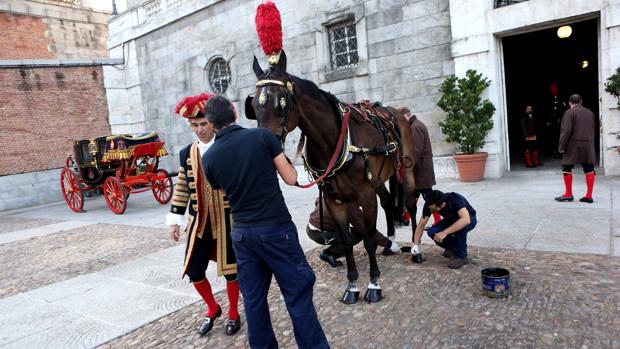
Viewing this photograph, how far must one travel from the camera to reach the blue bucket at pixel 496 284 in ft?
11.7

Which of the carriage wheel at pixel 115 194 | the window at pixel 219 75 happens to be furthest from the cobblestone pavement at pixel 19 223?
the window at pixel 219 75

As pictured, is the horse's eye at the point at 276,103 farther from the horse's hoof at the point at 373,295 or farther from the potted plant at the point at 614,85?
the potted plant at the point at 614,85

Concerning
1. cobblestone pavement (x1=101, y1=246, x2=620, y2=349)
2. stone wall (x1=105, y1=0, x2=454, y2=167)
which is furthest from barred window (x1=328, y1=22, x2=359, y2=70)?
cobblestone pavement (x1=101, y1=246, x2=620, y2=349)

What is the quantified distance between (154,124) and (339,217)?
13.8 meters

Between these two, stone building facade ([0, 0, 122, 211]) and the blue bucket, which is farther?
stone building facade ([0, 0, 122, 211])

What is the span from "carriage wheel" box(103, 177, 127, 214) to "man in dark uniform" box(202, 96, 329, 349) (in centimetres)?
802

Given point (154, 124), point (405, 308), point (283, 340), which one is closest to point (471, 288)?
point (405, 308)

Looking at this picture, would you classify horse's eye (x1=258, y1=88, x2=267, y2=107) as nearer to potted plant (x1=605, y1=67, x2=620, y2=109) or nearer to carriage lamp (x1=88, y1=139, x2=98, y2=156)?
potted plant (x1=605, y1=67, x2=620, y2=109)

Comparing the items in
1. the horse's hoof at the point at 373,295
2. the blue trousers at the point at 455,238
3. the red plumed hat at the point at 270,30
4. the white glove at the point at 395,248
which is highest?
the red plumed hat at the point at 270,30

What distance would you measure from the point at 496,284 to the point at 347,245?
1259 millimetres

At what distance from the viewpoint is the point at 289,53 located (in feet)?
39.5

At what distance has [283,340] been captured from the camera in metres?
3.39

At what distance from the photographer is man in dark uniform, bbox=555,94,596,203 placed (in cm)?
665

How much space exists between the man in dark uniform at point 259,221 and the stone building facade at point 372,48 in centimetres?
771
